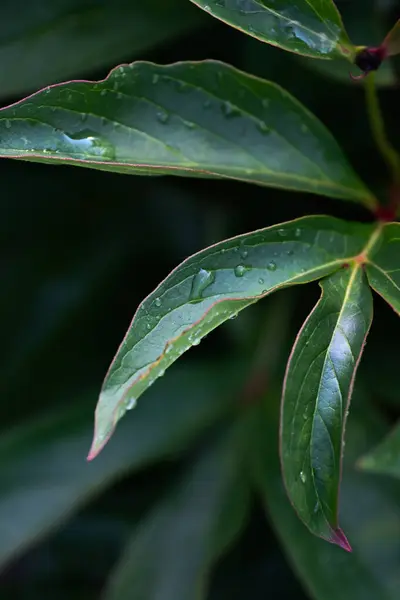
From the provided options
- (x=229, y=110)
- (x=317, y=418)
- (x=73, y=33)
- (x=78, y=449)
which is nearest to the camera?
(x=317, y=418)

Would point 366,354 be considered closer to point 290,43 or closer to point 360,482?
point 360,482

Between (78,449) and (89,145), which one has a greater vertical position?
(89,145)

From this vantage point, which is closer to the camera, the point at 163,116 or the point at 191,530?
the point at 163,116

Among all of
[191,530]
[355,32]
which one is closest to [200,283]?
[355,32]

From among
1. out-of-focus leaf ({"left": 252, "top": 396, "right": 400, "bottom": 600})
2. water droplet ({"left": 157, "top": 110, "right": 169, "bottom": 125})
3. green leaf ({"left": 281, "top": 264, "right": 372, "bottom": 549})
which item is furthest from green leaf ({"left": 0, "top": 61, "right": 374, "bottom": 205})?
out-of-focus leaf ({"left": 252, "top": 396, "right": 400, "bottom": 600})

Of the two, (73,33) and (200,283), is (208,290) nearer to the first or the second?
(200,283)

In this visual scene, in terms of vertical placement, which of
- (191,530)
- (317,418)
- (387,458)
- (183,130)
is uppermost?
(183,130)

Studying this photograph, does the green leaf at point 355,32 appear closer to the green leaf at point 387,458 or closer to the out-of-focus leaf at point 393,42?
the out-of-focus leaf at point 393,42

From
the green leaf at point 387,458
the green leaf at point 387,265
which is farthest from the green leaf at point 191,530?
the green leaf at point 387,265
